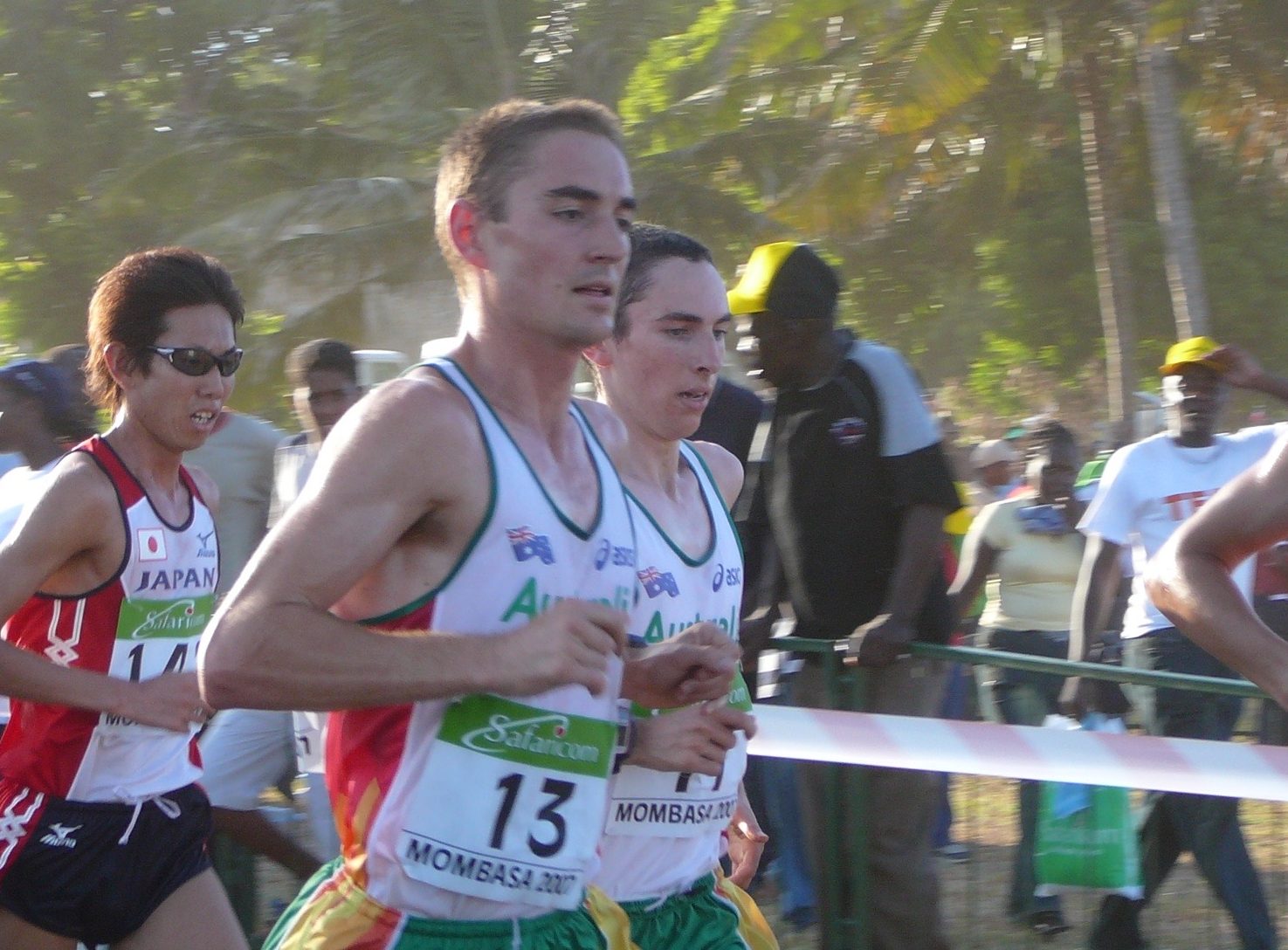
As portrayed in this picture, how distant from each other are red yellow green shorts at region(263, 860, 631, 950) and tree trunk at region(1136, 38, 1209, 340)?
47.3ft

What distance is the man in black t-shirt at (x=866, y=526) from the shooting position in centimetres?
484

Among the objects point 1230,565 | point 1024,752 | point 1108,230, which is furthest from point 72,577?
point 1108,230

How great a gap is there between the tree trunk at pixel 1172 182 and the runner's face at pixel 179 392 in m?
13.3

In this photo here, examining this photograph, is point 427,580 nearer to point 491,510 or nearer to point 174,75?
point 491,510

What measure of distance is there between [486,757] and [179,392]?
1.67 metres

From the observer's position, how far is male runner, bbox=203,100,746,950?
2.15 meters

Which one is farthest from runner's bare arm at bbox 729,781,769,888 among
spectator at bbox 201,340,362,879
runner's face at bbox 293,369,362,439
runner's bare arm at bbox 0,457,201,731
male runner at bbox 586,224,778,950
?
runner's face at bbox 293,369,362,439

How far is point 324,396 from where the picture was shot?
19.2 ft

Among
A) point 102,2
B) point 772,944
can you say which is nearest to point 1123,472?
point 772,944

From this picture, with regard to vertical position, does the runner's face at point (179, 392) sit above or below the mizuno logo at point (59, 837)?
above

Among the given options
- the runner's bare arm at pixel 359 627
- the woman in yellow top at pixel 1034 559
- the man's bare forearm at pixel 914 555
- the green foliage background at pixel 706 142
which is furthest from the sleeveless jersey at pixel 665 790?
the green foliage background at pixel 706 142

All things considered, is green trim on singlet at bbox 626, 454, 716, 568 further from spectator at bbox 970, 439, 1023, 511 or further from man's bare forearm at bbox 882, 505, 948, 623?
spectator at bbox 970, 439, 1023, 511

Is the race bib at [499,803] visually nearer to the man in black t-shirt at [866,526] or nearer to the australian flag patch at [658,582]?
the australian flag patch at [658,582]

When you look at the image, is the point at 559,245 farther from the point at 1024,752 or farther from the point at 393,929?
the point at 1024,752
